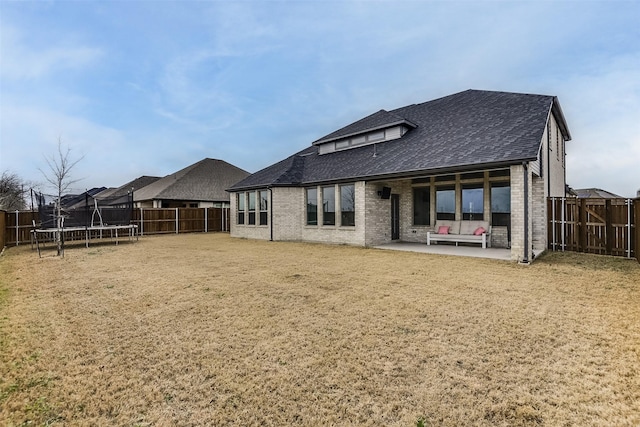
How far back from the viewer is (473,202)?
11820 millimetres

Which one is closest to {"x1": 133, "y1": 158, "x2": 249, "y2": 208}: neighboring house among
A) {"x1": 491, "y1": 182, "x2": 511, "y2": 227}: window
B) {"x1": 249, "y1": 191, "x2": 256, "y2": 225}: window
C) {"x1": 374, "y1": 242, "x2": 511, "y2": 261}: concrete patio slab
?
{"x1": 249, "y1": 191, "x2": 256, "y2": 225}: window

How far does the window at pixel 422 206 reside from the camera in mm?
13049

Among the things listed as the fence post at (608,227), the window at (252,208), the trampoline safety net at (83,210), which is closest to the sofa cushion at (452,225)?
the fence post at (608,227)

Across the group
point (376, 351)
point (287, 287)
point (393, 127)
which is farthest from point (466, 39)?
point (376, 351)

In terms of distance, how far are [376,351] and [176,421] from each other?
1.96m

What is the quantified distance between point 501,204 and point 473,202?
38.2 inches

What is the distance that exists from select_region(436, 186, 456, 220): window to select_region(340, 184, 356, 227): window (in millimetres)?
3495

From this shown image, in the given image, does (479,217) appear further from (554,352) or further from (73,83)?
(73,83)

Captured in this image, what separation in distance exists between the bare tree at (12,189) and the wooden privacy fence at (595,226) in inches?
1503

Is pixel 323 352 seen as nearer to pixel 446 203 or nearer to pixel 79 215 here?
pixel 446 203

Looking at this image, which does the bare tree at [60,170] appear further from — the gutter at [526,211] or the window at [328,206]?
the gutter at [526,211]

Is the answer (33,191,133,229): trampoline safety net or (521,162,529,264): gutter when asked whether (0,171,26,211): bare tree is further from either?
(521,162,529,264): gutter

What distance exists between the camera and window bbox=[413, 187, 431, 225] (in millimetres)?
13049

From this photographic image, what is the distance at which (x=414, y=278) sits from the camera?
6.77 metres
